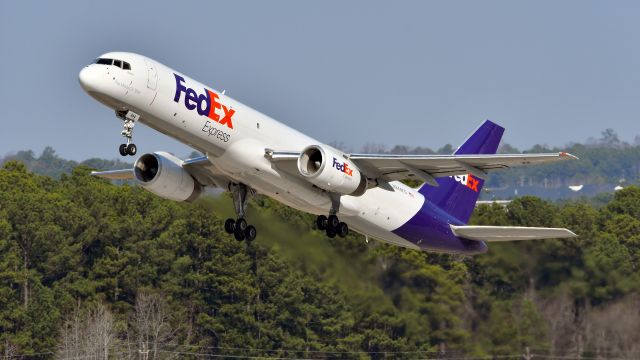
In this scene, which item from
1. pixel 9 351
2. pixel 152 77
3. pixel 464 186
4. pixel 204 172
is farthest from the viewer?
pixel 9 351

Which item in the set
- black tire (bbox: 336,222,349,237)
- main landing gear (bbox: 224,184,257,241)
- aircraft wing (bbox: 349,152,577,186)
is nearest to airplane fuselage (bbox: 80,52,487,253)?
black tire (bbox: 336,222,349,237)

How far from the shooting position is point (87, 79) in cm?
3700

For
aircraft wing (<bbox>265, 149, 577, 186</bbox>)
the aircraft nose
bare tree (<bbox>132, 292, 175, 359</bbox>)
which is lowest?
bare tree (<bbox>132, 292, 175, 359</bbox>)

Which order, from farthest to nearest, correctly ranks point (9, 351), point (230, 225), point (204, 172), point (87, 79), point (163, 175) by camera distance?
point (9, 351) < point (204, 172) < point (230, 225) < point (163, 175) < point (87, 79)

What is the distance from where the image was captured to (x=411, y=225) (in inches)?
1767

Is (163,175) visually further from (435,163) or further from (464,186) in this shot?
(464,186)

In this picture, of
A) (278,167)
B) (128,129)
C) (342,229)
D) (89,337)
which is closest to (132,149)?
(128,129)

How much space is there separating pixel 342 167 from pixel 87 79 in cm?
806

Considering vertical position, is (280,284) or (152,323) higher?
(280,284)

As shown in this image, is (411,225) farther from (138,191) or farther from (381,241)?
(138,191)

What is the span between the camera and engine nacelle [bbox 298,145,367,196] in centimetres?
3941

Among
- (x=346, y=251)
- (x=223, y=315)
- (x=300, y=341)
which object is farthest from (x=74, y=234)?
(x=346, y=251)

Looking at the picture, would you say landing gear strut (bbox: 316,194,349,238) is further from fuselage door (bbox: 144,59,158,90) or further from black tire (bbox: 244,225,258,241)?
fuselage door (bbox: 144,59,158,90)

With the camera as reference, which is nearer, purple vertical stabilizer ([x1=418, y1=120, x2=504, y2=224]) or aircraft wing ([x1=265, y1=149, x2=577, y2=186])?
aircraft wing ([x1=265, y1=149, x2=577, y2=186])
